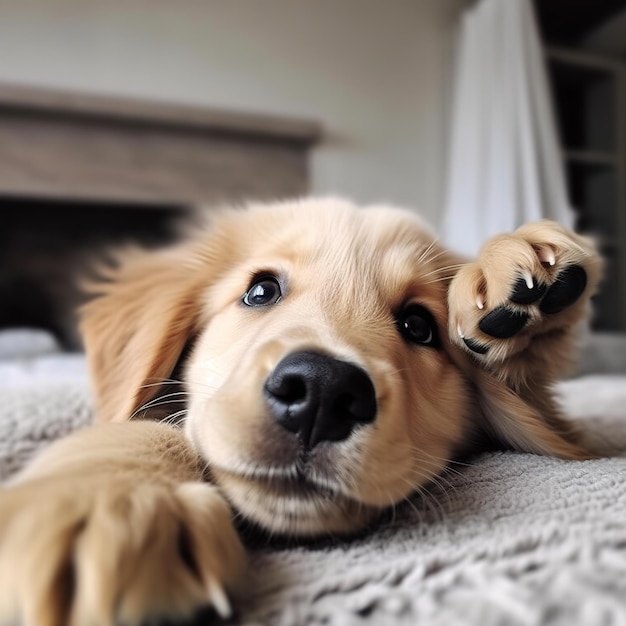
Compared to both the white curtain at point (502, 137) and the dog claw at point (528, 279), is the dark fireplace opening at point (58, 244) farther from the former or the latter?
the dog claw at point (528, 279)

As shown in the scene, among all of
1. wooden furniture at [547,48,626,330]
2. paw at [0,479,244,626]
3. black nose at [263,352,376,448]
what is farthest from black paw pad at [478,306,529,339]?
wooden furniture at [547,48,626,330]

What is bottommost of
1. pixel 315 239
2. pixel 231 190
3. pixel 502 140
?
pixel 315 239

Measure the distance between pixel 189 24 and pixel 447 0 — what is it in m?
1.93

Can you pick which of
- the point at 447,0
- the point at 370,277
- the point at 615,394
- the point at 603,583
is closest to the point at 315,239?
the point at 370,277

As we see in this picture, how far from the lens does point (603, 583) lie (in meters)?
0.48

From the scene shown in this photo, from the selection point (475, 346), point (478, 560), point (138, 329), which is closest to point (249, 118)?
point (138, 329)

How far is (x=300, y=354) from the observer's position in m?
0.65

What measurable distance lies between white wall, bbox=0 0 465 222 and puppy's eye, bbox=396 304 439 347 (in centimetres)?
A: 335

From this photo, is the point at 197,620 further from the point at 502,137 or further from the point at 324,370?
the point at 502,137

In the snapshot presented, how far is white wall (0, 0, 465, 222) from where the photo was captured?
367 centimetres

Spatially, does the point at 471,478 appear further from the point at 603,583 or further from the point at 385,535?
the point at 603,583

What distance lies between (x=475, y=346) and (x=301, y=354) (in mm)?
311

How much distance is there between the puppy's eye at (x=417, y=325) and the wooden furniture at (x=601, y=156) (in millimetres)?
4507

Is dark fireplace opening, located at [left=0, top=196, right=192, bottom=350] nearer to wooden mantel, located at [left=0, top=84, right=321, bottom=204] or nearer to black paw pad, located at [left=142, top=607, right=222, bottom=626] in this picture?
wooden mantel, located at [left=0, top=84, right=321, bottom=204]
